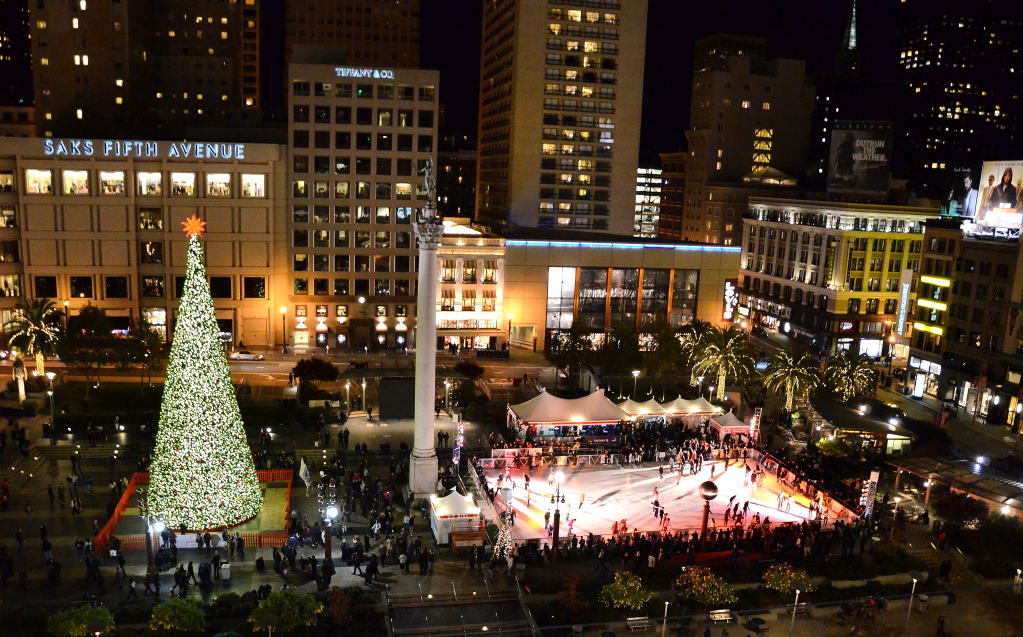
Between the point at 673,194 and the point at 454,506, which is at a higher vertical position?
the point at 673,194

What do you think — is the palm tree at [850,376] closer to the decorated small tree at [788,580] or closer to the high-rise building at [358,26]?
the decorated small tree at [788,580]

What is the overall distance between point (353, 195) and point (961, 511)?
199 feet

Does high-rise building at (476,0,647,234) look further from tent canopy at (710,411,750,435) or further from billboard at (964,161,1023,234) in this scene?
tent canopy at (710,411,750,435)

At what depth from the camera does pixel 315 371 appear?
59125mm

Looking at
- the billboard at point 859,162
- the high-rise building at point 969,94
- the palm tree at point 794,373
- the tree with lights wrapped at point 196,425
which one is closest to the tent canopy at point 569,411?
the palm tree at point 794,373

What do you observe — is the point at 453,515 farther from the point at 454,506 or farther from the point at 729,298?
the point at 729,298

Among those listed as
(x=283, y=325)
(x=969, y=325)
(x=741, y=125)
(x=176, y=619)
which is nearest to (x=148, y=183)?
(x=283, y=325)

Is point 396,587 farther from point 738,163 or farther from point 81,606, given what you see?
point 738,163

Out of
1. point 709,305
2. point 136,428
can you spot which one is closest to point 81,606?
point 136,428

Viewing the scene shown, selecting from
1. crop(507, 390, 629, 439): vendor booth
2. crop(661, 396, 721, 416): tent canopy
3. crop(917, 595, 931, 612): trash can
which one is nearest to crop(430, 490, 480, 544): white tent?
crop(507, 390, 629, 439): vendor booth

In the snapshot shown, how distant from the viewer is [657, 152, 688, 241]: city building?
14238 centimetres

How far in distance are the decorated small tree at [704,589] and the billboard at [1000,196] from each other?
4890 cm

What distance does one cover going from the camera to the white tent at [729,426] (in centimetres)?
5303

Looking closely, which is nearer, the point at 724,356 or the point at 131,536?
the point at 131,536
